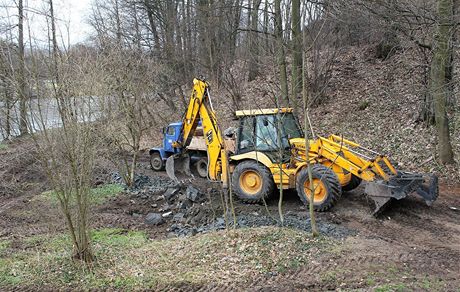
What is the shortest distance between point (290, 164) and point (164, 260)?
3761mm

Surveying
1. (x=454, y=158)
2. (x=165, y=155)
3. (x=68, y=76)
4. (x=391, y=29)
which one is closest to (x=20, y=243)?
(x=68, y=76)

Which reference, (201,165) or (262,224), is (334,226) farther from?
(201,165)

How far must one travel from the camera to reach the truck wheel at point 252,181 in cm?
916

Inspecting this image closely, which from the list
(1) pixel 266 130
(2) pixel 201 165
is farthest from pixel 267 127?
(2) pixel 201 165

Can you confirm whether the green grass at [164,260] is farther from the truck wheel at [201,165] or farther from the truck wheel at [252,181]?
the truck wheel at [201,165]

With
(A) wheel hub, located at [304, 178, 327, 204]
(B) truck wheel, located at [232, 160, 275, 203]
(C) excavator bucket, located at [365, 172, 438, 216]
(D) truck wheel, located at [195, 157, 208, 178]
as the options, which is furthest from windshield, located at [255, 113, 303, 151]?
(D) truck wheel, located at [195, 157, 208, 178]

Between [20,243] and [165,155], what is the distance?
275 inches

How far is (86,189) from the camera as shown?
607 centimetres

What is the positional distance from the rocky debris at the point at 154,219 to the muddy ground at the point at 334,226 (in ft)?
→ 0.44

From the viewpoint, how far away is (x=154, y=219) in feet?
29.3

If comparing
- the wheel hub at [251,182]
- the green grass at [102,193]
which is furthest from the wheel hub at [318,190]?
the green grass at [102,193]

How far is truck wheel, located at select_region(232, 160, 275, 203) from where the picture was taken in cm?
916

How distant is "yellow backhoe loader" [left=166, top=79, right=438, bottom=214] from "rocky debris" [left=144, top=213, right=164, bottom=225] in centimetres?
161

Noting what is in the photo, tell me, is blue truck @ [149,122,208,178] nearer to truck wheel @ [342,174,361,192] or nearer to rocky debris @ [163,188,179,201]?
rocky debris @ [163,188,179,201]
